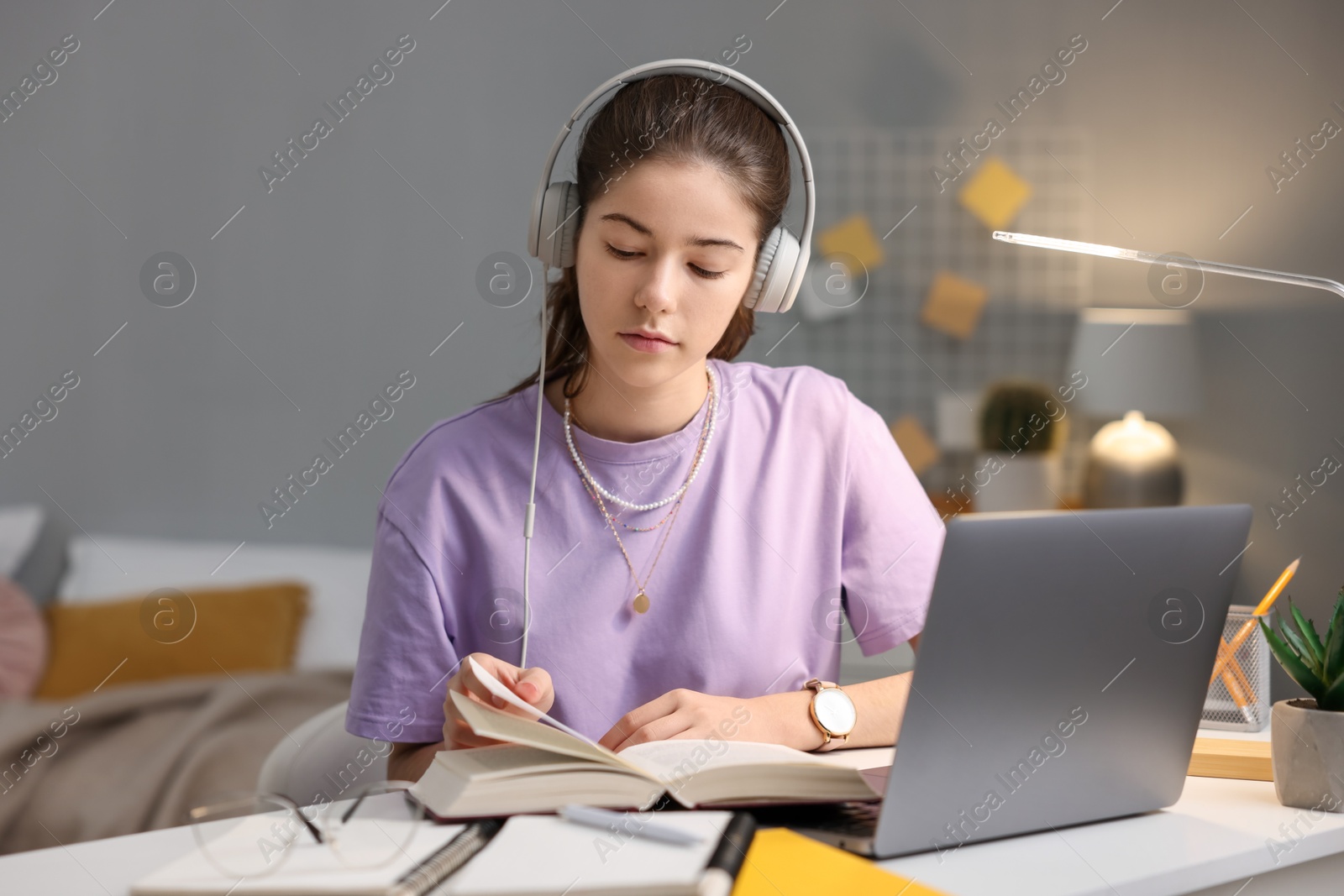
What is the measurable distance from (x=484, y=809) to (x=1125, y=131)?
226 centimetres

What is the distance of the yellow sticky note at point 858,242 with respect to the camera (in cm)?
244

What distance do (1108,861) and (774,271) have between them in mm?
691

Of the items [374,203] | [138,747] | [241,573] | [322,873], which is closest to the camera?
[322,873]

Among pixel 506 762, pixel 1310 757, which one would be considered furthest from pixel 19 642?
pixel 1310 757

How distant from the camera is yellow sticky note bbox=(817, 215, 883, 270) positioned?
2.44 metres

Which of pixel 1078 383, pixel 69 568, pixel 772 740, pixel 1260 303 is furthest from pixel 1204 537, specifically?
pixel 69 568

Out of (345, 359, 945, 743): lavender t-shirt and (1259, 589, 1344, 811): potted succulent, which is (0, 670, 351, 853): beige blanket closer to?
(345, 359, 945, 743): lavender t-shirt

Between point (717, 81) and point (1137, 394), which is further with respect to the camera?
point (1137, 394)

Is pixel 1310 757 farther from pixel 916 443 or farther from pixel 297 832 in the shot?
pixel 916 443

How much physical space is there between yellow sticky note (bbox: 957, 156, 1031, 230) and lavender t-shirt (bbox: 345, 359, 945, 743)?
1.33 meters

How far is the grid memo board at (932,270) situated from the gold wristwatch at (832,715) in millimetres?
1453

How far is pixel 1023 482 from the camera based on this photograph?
2344mm

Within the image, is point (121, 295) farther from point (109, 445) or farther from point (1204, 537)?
point (1204, 537)

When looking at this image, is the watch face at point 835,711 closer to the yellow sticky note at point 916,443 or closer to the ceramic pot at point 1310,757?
the ceramic pot at point 1310,757
